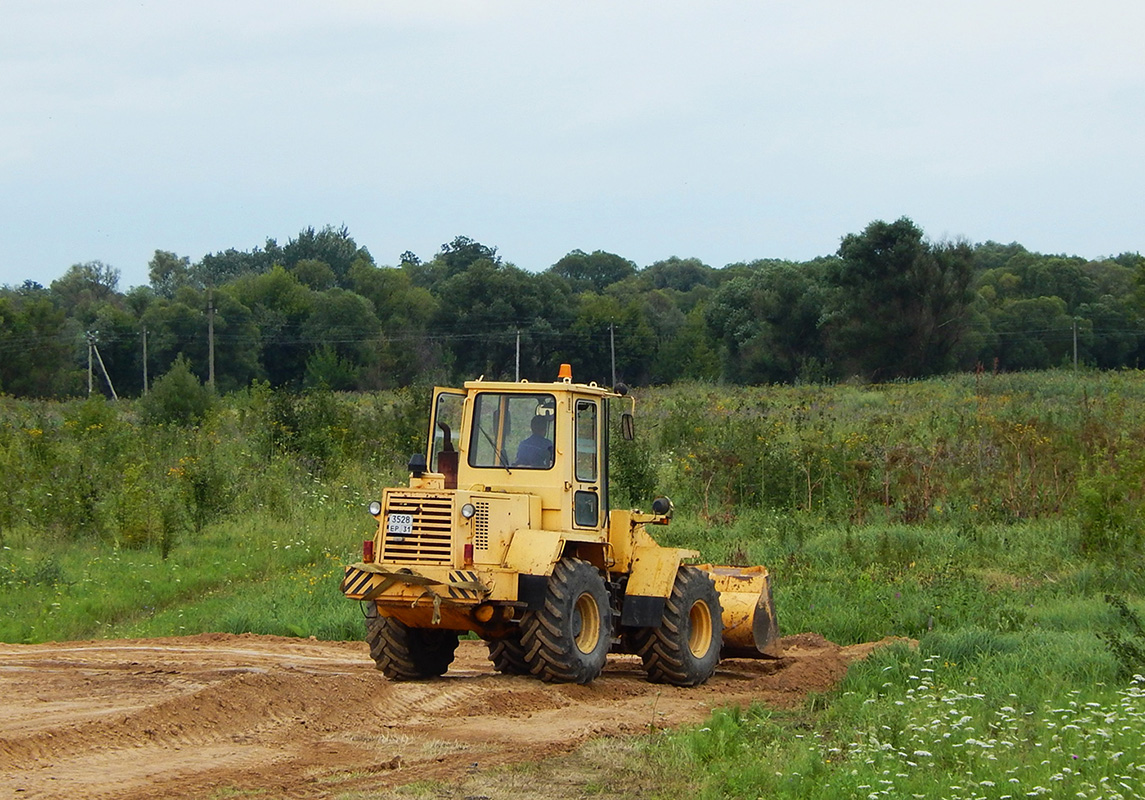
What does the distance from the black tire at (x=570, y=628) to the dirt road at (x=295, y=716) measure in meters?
0.19

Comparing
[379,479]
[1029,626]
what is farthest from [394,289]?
[1029,626]

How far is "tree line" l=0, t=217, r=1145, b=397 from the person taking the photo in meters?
51.5

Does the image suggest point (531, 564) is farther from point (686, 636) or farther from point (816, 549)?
point (816, 549)

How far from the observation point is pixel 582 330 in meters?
52.5

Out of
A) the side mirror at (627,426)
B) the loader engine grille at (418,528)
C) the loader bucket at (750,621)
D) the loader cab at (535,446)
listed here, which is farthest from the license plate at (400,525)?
the loader bucket at (750,621)

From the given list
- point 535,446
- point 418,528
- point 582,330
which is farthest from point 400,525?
point 582,330

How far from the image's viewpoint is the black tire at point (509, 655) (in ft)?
38.6

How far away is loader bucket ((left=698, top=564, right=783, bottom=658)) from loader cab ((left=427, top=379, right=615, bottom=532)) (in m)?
1.88

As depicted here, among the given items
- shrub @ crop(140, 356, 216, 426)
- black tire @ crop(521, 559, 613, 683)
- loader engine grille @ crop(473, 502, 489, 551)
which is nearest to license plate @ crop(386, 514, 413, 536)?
loader engine grille @ crop(473, 502, 489, 551)

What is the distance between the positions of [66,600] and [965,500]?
1361 centimetres

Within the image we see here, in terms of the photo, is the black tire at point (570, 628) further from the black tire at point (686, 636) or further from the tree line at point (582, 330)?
the tree line at point (582, 330)

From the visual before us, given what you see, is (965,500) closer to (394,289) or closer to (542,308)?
(542,308)

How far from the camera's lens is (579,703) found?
424 inches

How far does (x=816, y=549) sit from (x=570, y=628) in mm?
8287
